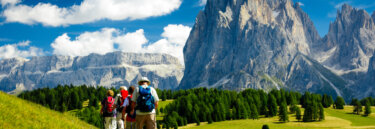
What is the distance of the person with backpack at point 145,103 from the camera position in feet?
53.4

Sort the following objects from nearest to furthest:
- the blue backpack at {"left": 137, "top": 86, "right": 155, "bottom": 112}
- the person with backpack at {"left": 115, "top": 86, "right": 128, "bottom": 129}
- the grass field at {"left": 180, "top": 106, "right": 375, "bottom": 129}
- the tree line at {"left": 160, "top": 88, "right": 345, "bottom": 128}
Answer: the blue backpack at {"left": 137, "top": 86, "right": 155, "bottom": 112} → the person with backpack at {"left": 115, "top": 86, "right": 128, "bottom": 129} → the grass field at {"left": 180, "top": 106, "right": 375, "bottom": 129} → the tree line at {"left": 160, "top": 88, "right": 345, "bottom": 128}

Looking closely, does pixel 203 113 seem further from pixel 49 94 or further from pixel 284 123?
pixel 49 94

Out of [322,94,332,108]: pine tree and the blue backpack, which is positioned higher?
the blue backpack

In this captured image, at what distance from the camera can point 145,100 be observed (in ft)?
53.3

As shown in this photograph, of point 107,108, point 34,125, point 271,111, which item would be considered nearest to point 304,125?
point 271,111

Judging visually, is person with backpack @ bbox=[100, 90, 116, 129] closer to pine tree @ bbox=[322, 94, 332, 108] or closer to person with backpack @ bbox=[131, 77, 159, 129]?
person with backpack @ bbox=[131, 77, 159, 129]

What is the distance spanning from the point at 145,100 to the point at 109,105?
7.91 meters

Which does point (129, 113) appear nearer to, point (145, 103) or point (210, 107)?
point (145, 103)

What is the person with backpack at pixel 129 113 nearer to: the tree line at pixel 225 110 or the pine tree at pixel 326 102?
the tree line at pixel 225 110

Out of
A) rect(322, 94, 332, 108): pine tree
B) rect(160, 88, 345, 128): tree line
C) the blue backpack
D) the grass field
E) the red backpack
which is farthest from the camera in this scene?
rect(322, 94, 332, 108): pine tree

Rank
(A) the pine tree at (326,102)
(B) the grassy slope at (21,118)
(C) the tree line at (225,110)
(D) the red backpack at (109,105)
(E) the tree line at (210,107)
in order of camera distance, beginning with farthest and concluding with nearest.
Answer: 1. (A) the pine tree at (326,102)
2. (E) the tree line at (210,107)
3. (C) the tree line at (225,110)
4. (D) the red backpack at (109,105)
5. (B) the grassy slope at (21,118)

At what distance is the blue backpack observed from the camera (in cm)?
1623

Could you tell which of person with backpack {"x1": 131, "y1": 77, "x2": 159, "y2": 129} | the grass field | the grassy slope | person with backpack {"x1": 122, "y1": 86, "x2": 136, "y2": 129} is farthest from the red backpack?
the grass field

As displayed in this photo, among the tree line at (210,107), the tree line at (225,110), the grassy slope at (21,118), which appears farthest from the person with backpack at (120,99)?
the tree line at (225,110)
